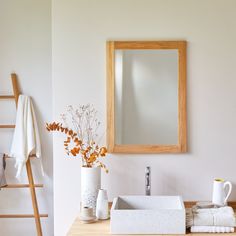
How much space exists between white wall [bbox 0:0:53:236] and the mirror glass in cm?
87

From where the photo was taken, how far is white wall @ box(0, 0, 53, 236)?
325 centimetres

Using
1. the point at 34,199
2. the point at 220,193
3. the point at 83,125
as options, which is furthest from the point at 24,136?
the point at 220,193

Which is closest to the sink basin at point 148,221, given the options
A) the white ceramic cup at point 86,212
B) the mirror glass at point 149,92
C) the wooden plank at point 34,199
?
the white ceramic cup at point 86,212

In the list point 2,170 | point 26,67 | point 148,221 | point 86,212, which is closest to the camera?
point 148,221

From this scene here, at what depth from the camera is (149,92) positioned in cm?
262

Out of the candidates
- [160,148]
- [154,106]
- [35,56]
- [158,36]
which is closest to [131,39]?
[158,36]

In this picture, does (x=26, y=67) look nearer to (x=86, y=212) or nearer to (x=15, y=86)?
(x=15, y=86)

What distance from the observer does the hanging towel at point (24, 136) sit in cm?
314

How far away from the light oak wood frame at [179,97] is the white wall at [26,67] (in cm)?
81

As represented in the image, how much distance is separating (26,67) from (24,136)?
1.77 feet

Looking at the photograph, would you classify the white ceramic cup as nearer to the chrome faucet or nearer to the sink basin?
the sink basin

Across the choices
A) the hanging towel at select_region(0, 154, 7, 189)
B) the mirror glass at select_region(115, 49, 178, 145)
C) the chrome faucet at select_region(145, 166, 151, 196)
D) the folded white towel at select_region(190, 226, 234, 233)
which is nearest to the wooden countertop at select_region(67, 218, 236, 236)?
the folded white towel at select_region(190, 226, 234, 233)

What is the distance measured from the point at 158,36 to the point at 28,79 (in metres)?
1.17

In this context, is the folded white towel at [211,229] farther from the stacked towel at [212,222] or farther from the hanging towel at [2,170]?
the hanging towel at [2,170]
